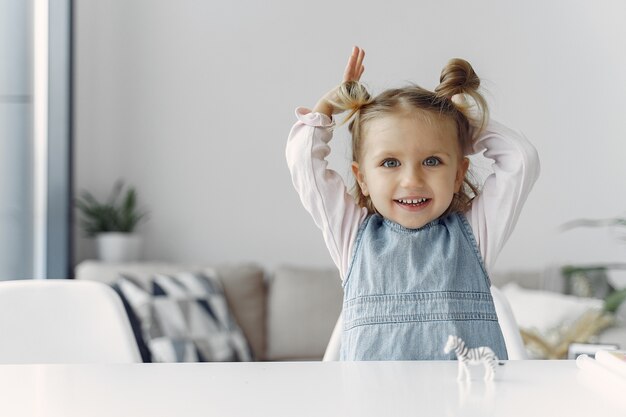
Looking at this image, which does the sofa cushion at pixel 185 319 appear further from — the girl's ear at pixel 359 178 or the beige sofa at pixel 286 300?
the girl's ear at pixel 359 178

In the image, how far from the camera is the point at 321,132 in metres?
1.20

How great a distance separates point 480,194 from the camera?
122 cm

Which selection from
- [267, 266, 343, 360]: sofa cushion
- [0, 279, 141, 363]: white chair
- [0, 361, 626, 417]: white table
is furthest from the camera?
[267, 266, 343, 360]: sofa cushion

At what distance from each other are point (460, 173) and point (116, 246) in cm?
247

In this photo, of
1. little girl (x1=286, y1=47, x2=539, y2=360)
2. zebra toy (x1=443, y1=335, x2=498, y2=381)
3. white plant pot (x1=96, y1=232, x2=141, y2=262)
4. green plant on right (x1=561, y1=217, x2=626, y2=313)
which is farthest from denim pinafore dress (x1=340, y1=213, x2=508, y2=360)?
white plant pot (x1=96, y1=232, x2=141, y2=262)

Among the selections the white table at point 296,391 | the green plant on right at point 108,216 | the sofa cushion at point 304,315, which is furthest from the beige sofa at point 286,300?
the white table at point 296,391

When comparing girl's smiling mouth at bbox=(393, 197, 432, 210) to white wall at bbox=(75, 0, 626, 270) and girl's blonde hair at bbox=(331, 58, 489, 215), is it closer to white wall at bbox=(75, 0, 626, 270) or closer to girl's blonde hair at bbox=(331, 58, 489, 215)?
girl's blonde hair at bbox=(331, 58, 489, 215)

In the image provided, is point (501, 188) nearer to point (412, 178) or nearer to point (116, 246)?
point (412, 178)

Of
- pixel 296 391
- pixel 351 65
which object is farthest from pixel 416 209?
pixel 296 391

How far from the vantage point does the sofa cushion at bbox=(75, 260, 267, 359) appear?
10.7 feet

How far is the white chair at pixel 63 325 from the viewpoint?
139cm

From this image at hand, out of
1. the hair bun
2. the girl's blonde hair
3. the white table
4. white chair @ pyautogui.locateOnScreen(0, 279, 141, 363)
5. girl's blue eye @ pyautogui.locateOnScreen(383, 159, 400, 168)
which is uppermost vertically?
the hair bun

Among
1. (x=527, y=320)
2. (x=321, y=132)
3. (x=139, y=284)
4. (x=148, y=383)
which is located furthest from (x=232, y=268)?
(x=148, y=383)

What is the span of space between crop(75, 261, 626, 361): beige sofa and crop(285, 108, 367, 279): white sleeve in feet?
6.63
